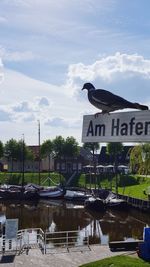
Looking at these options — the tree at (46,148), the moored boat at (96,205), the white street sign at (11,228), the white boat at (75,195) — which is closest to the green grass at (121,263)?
the white street sign at (11,228)

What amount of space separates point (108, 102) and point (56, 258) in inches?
479

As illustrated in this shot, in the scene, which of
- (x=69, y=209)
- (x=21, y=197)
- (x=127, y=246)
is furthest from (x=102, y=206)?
(x=127, y=246)

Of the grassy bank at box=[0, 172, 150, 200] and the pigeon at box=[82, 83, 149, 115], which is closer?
the pigeon at box=[82, 83, 149, 115]

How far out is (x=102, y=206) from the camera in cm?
6775

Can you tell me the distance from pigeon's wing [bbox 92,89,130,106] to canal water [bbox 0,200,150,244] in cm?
2949

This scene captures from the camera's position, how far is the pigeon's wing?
13373 millimetres

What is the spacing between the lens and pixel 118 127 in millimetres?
12906

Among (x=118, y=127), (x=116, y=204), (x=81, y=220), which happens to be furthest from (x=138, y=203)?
→ (x=118, y=127)

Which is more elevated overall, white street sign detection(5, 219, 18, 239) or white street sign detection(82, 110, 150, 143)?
white street sign detection(82, 110, 150, 143)

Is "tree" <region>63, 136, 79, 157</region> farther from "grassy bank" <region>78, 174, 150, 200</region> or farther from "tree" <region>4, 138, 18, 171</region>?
"grassy bank" <region>78, 174, 150, 200</region>

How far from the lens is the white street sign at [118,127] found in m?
12.4

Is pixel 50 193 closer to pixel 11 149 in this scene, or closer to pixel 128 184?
pixel 128 184

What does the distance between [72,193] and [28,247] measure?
57916 millimetres

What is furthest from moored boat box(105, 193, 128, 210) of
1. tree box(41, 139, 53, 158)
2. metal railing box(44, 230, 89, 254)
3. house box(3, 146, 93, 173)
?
house box(3, 146, 93, 173)
